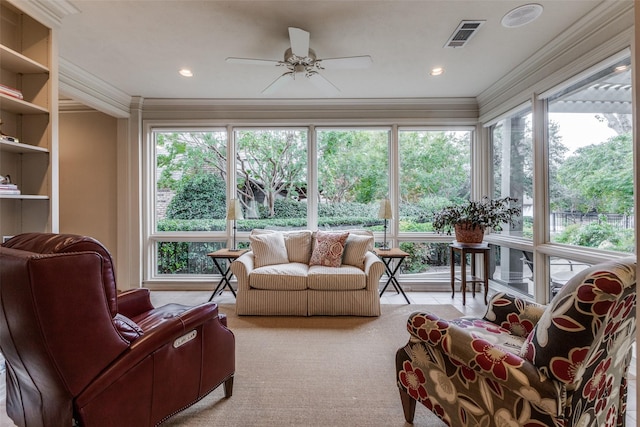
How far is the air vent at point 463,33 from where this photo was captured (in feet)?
7.69

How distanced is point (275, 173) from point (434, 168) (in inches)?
90.6

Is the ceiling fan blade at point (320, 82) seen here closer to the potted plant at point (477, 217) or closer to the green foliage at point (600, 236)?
the potted plant at point (477, 217)

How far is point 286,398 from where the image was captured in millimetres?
1778

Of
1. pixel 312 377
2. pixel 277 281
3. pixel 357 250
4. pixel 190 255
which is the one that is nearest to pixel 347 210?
pixel 357 250

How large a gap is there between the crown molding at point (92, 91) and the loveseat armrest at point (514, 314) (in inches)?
174

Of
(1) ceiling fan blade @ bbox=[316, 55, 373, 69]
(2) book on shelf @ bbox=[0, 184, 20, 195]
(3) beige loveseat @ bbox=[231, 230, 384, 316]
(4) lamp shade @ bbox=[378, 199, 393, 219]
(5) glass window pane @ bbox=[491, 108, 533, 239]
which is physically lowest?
(3) beige loveseat @ bbox=[231, 230, 384, 316]

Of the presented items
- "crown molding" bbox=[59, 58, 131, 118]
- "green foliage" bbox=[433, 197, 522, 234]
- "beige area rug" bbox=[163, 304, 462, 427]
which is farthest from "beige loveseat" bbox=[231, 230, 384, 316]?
"crown molding" bbox=[59, 58, 131, 118]

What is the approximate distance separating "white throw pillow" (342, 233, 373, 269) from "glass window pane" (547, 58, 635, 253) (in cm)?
188

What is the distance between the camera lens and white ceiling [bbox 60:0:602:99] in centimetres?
218

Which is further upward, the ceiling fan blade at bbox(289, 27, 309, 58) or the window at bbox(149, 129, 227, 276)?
the ceiling fan blade at bbox(289, 27, 309, 58)

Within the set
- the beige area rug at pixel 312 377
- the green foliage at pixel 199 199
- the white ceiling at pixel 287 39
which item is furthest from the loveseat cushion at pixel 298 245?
the white ceiling at pixel 287 39

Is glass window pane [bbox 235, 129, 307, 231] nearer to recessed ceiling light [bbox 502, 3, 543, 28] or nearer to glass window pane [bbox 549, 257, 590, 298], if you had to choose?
recessed ceiling light [bbox 502, 3, 543, 28]

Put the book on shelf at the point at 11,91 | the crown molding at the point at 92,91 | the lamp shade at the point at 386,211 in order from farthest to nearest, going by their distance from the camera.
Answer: the lamp shade at the point at 386,211
the crown molding at the point at 92,91
the book on shelf at the point at 11,91

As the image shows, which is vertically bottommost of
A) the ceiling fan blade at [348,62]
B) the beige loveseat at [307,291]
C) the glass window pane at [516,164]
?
the beige loveseat at [307,291]
